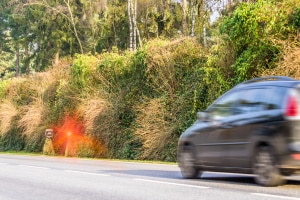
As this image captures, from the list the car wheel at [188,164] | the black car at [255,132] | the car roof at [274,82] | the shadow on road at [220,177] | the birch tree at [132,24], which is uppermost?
the birch tree at [132,24]

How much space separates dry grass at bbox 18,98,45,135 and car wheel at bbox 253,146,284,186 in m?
26.6

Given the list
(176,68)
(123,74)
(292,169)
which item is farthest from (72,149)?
(292,169)

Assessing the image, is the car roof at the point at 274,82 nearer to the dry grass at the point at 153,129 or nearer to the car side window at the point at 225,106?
the car side window at the point at 225,106

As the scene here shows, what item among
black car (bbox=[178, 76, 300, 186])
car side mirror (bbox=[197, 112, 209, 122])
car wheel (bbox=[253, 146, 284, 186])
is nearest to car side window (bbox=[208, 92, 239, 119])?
black car (bbox=[178, 76, 300, 186])

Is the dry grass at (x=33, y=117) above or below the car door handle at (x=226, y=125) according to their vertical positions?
above

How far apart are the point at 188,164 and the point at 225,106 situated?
1889mm

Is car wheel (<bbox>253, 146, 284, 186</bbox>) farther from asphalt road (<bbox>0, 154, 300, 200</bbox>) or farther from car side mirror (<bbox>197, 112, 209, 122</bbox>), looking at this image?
car side mirror (<bbox>197, 112, 209, 122</bbox>)

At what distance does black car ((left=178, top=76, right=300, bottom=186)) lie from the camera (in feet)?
36.1

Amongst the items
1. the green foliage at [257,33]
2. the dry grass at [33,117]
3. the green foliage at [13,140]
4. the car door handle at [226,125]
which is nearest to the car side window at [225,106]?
the car door handle at [226,125]

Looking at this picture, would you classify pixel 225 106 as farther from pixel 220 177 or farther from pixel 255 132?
pixel 220 177

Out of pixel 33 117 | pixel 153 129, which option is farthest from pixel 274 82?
pixel 33 117

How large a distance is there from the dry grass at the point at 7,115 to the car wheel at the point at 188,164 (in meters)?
27.7

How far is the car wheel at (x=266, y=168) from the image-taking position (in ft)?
37.0

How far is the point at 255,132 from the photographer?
1161 centimetres
